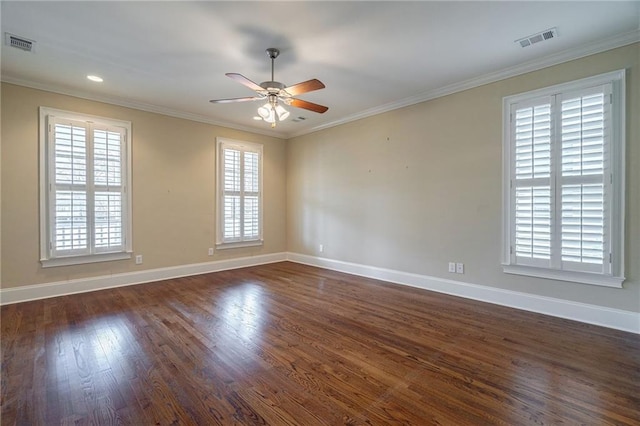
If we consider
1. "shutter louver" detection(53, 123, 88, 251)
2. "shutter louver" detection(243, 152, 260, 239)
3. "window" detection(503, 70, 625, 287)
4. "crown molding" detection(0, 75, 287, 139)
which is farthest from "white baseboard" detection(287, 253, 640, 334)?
"shutter louver" detection(53, 123, 88, 251)

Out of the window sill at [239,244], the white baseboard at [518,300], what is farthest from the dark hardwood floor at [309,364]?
the window sill at [239,244]

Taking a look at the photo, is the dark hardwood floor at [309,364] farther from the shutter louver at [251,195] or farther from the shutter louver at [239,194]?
the shutter louver at [251,195]

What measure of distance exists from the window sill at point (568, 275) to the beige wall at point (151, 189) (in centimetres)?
460

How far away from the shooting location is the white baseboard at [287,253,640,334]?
295 cm

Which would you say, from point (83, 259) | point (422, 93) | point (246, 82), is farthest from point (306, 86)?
point (83, 259)

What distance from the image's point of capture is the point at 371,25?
2.70m

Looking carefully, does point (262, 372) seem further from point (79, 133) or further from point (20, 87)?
point (20, 87)

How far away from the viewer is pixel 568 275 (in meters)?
3.21

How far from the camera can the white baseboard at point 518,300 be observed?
9.67ft

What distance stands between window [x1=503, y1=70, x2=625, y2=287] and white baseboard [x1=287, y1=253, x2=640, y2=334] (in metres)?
0.29

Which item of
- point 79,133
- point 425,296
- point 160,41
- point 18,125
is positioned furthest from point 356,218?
point 18,125

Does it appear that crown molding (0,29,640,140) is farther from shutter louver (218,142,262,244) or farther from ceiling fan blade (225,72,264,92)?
ceiling fan blade (225,72,264,92)

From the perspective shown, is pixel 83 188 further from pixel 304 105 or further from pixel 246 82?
pixel 304 105

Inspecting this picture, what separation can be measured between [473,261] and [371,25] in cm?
313
